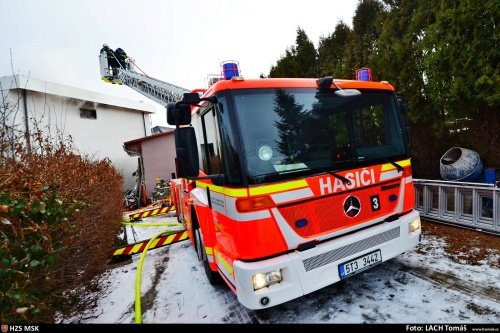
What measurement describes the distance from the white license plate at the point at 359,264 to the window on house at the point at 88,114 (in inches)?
774

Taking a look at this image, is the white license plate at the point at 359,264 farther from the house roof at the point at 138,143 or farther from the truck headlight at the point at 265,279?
the house roof at the point at 138,143

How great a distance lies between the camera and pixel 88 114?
1847cm

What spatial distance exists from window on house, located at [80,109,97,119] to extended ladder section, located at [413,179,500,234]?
763 inches

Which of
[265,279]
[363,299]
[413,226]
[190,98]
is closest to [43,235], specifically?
[190,98]

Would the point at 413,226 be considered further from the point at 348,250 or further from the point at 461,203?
the point at 461,203

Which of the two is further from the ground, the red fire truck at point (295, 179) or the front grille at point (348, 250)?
the red fire truck at point (295, 179)

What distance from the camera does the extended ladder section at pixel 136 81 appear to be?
14.7m

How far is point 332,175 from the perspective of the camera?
288 cm

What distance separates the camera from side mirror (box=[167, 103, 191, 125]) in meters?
2.91

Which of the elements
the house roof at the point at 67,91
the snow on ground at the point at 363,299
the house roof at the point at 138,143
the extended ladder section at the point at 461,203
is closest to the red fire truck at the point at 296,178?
the snow on ground at the point at 363,299

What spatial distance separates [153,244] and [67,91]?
15.8 m

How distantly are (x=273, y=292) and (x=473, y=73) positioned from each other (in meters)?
6.20

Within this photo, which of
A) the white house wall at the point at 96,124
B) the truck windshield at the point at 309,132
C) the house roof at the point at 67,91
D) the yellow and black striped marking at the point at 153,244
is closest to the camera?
the truck windshield at the point at 309,132

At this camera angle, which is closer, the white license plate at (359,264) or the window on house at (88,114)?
the white license plate at (359,264)
